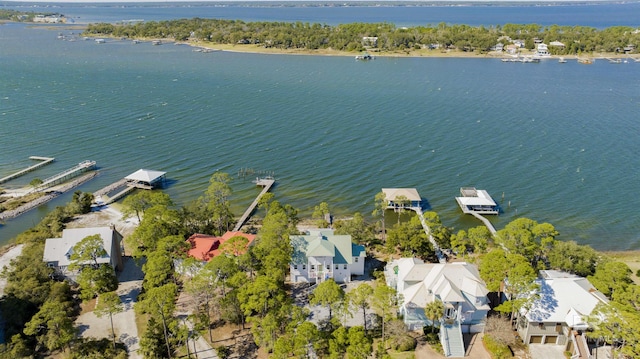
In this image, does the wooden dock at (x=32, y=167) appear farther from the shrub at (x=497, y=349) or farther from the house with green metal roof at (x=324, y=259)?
the shrub at (x=497, y=349)

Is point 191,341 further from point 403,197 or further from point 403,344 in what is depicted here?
point 403,197

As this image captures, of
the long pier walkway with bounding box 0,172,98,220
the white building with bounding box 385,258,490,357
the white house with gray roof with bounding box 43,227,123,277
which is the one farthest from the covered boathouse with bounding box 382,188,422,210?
the long pier walkway with bounding box 0,172,98,220

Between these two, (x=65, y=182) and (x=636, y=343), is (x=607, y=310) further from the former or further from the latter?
(x=65, y=182)

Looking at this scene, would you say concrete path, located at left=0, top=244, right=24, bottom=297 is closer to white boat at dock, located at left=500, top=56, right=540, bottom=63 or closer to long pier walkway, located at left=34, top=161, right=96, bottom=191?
long pier walkway, located at left=34, top=161, right=96, bottom=191

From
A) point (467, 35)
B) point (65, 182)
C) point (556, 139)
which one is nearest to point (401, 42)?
point (467, 35)

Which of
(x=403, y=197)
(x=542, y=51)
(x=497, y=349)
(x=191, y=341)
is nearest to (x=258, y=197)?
(x=403, y=197)

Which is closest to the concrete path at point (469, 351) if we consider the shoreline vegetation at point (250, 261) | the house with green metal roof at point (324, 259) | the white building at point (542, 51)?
the shoreline vegetation at point (250, 261)
